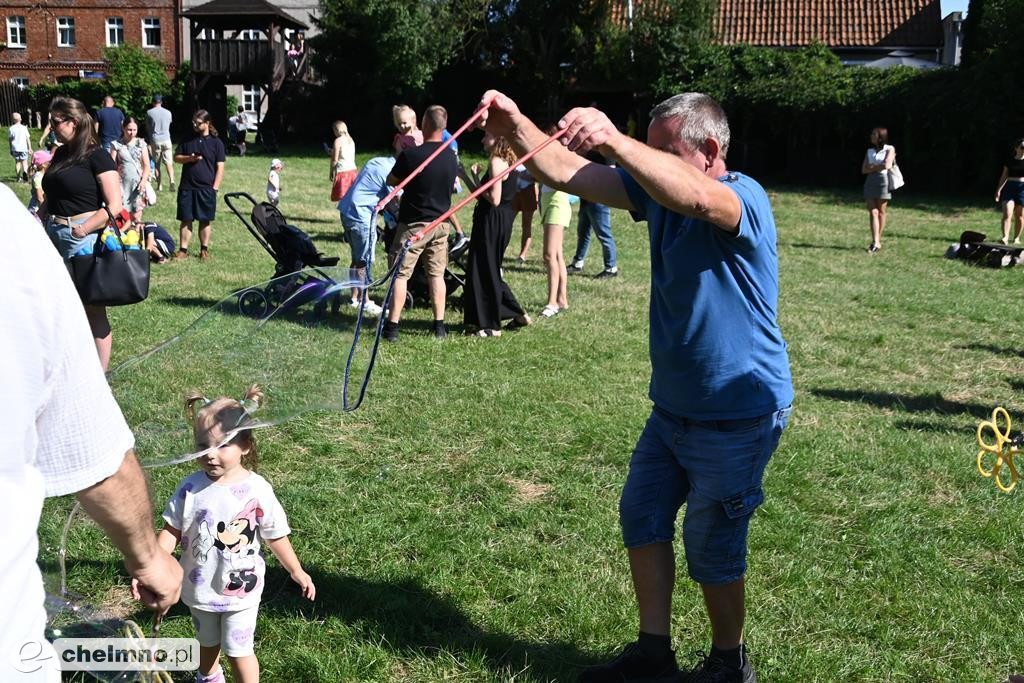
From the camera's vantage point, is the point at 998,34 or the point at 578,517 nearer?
the point at 578,517

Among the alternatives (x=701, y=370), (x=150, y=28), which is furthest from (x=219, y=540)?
(x=150, y=28)

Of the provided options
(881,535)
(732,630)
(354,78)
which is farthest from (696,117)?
(354,78)

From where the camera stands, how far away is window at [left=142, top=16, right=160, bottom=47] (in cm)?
Answer: 5025

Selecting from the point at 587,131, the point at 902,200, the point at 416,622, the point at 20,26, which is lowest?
the point at 416,622

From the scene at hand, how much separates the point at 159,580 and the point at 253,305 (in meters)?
1.41

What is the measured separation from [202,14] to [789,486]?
39.5 meters

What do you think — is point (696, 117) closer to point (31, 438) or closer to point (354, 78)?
point (31, 438)

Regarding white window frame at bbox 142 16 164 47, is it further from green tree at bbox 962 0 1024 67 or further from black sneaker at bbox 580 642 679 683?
black sneaker at bbox 580 642 679 683

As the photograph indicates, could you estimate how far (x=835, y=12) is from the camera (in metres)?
38.0

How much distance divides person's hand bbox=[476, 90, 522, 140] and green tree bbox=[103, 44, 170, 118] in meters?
42.0

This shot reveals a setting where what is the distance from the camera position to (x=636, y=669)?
11.5 feet

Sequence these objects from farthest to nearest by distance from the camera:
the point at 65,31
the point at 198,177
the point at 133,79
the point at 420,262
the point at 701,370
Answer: the point at 65,31 < the point at 133,79 < the point at 198,177 < the point at 420,262 < the point at 701,370

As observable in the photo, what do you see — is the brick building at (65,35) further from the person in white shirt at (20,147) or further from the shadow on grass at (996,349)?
the shadow on grass at (996,349)

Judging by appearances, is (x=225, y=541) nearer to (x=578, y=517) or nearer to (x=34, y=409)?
(x=34, y=409)
